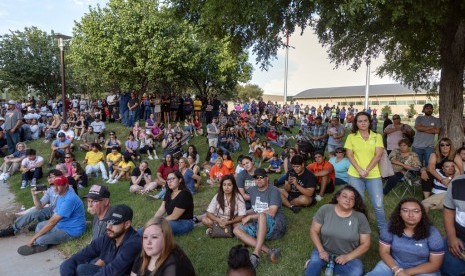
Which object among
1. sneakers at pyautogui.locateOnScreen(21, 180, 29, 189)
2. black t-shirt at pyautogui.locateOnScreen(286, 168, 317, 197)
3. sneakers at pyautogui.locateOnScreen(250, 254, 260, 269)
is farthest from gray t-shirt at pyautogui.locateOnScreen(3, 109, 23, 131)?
sneakers at pyautogui.locateOnScreen(250, 254, 260, 269)

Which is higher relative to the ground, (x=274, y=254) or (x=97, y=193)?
(x=97, y=193)

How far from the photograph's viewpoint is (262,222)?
17.3 ft

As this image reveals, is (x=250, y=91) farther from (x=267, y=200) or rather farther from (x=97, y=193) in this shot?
(x=97, y=193)

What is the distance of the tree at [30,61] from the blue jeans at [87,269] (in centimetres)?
2992

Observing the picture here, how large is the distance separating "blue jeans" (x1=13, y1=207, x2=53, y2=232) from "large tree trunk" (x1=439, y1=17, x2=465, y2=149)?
901 cm

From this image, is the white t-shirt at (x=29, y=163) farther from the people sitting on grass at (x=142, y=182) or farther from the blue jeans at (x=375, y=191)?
the blue jeans at (x=375, y=191)

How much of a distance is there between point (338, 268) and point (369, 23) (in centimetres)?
689

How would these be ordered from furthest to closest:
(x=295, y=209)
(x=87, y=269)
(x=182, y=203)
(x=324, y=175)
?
(x=324, y=175) < (x=295, y=209) < (x=182, y=203) < (x=87, y=269)

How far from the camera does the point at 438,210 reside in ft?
21.9

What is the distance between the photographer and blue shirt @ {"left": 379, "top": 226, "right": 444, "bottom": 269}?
393 cm

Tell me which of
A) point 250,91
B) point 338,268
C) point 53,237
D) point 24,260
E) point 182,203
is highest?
point 250,91

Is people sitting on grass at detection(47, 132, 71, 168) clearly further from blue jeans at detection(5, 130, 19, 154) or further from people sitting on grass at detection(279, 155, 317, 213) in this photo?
people sitting on grass at detection(279, 155, 317, 213)

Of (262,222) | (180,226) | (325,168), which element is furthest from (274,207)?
(325,168)

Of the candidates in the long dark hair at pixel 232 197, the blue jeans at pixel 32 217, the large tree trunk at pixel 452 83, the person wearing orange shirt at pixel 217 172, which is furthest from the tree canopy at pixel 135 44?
the long dark hair at pixel 232 197
